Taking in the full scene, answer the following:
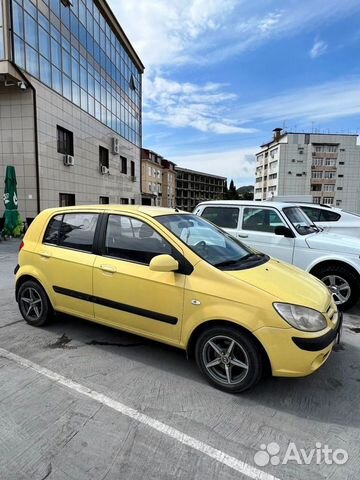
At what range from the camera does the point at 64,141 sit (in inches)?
782

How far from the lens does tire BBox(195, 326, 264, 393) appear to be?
8.61ft

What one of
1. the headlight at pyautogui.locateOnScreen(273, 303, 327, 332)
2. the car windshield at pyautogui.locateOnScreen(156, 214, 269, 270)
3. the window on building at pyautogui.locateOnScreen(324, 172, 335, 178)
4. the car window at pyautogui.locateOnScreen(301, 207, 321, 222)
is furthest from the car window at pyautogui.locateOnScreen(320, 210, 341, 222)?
the window on building at pyautogui.locateOnScreen(324, 172, 335, 178)

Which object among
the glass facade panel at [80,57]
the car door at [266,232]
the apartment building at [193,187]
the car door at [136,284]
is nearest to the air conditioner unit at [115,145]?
the glass facade panel at [80,57]

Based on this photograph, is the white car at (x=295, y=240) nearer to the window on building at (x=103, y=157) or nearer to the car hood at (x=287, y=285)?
the car hood at (x=287, y=285)

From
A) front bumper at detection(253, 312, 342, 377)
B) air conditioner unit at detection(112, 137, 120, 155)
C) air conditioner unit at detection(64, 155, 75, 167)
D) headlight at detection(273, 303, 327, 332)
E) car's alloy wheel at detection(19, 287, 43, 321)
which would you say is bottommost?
car's alloy wheel at detection(19, 287, 43, 321)

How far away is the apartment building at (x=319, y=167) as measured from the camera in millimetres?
74375

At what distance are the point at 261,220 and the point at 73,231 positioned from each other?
3602mm

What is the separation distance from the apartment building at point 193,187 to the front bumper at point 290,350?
91196mm

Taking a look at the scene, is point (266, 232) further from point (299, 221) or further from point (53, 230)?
point (53, 230)

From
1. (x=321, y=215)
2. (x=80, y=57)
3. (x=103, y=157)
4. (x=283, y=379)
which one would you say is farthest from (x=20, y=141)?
(x=283, y=379)

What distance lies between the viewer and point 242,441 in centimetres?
222

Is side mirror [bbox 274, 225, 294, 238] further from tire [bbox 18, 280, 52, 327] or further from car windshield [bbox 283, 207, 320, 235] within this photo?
tire [bbox 18, 280, 52, 327]

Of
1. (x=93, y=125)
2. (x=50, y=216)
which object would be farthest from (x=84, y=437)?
(x=93, y=125)

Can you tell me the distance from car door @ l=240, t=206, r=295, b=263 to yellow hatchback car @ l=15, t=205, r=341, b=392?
6.70 feet
